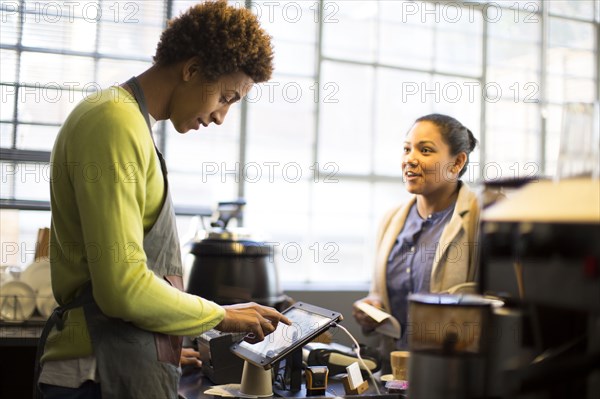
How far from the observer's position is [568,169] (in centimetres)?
86

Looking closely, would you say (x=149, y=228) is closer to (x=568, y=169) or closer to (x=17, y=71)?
(x=568, y=169)

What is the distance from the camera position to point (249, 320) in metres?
1.43

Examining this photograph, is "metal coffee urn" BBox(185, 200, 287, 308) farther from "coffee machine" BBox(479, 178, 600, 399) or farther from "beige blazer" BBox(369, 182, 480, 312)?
"coffee machine" BBox(479, 178, 600, 399)

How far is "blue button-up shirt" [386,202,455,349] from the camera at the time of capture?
8.23 feet

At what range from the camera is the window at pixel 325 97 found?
11.2 feet

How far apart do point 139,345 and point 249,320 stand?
0.24 metres

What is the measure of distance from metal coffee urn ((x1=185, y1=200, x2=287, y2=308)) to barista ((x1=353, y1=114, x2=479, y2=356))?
0.40 meters

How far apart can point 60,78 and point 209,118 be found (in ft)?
7.20

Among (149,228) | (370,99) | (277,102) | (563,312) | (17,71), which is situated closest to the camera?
(563,312)

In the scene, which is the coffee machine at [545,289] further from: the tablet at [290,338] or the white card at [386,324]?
the white card at [386,324]

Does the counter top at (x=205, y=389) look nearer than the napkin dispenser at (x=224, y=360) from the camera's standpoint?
Answer: Yes

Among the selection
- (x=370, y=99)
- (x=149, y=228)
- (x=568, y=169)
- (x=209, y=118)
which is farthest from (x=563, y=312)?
(x=370, y=99)

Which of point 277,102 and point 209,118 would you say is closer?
point 209,118

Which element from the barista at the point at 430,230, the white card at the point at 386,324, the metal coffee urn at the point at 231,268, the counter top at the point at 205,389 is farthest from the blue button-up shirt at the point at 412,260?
the counter top at the point at 205,389
